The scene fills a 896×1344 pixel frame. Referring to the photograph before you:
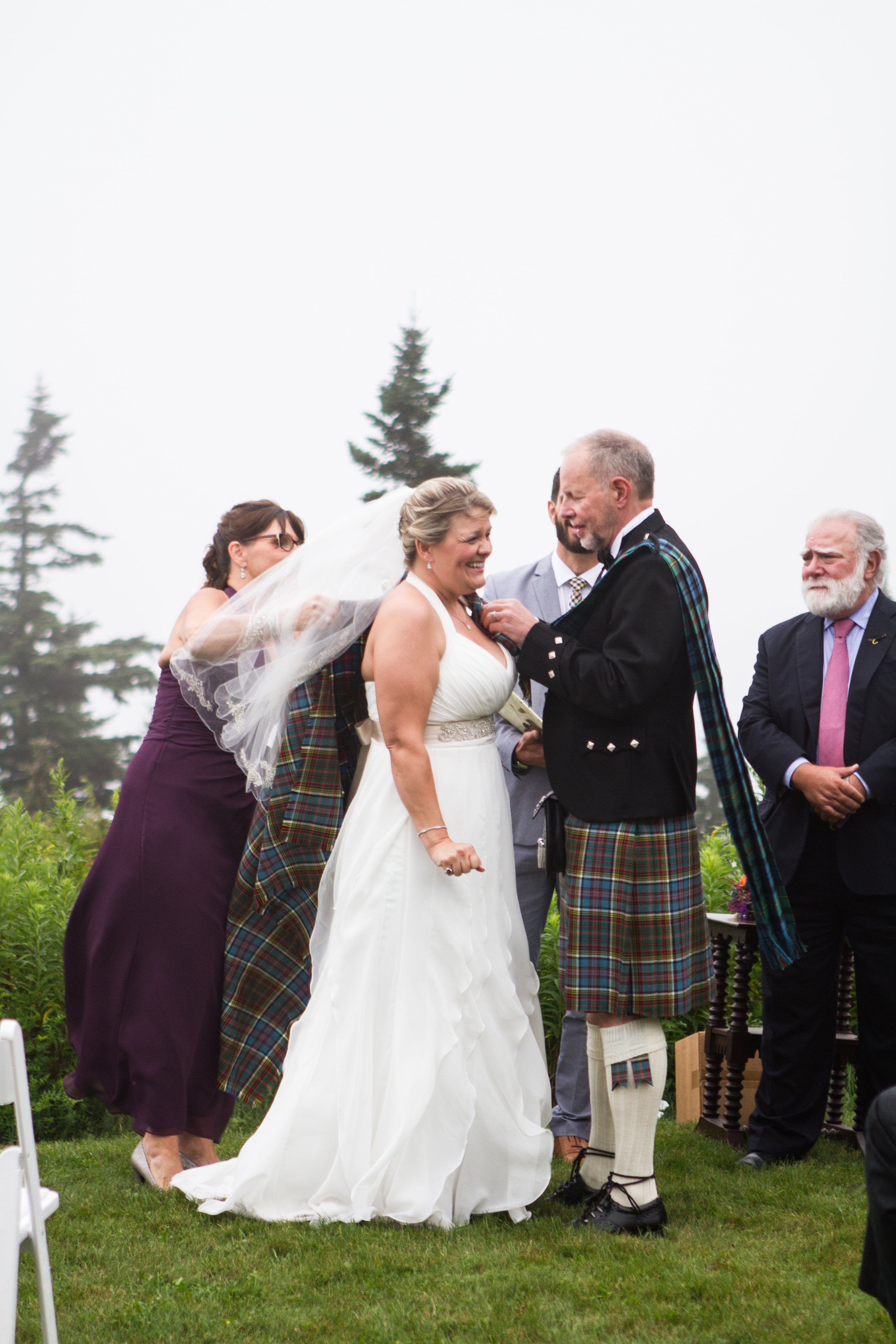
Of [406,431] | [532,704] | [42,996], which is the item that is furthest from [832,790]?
[406,431]

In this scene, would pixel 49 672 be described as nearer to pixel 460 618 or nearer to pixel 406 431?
pixel 406 431

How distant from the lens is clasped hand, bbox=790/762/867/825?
3.71m

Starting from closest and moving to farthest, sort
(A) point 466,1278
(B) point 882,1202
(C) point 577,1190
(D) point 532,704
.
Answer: (B) point 882,1202, (A) point 466,1278, (C) point 577,1190, (D) point 532,704

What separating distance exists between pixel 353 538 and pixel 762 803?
1.70m

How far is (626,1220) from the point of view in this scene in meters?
3.17

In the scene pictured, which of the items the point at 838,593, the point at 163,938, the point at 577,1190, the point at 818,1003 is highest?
the point at 838,593

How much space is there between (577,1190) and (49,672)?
20795mm

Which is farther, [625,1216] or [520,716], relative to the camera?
[520,716]

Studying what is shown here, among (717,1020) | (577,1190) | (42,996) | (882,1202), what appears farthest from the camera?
(42,996)

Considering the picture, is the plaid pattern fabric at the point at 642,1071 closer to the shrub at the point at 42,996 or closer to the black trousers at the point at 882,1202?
the black trousers at the point at 882,1202

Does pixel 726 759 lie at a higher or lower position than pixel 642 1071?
higher

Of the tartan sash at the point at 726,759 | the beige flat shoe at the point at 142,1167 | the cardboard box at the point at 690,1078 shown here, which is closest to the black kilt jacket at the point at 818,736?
the tartan sash at the point at 726,759

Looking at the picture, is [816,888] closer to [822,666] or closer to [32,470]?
[822,666]

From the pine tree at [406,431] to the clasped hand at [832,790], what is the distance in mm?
18560
